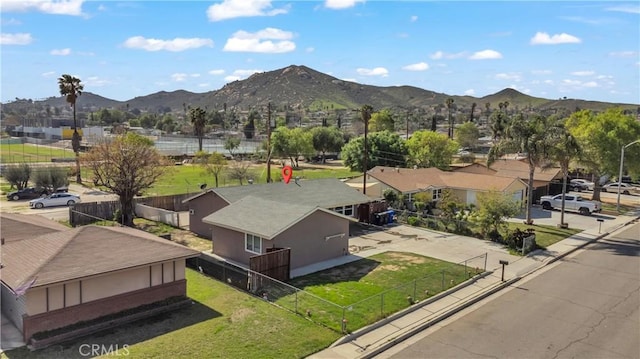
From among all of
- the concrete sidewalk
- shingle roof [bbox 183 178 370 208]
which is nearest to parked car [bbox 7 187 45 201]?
shingle roof [bbox 183 178 370 208]

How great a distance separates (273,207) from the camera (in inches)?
1089

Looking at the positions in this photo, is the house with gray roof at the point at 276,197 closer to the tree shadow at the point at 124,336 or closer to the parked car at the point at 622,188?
the tree shadow at the point at 124,336

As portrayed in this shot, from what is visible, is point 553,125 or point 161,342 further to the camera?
point 553,125

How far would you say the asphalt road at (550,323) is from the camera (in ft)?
55.9

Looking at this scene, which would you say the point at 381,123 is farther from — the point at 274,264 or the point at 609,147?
the point at 274,264

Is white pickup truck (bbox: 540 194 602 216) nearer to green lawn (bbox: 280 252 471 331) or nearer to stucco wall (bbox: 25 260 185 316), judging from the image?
green lawn (bbox: 280 252 471 331)

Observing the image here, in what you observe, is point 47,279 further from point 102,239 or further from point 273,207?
point 273,207

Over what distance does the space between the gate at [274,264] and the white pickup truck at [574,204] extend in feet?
111

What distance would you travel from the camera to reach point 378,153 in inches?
2773

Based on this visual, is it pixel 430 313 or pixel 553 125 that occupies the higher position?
pixel 553 125

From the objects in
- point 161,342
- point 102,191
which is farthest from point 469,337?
point 102,191

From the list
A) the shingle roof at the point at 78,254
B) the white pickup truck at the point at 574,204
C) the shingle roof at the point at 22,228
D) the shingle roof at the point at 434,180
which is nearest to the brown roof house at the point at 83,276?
the shingle roof at the point at 78,254

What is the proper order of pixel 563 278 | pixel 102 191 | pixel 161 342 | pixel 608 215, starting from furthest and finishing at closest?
pixel 102 191, pixel 608 215, pixel 563 278, pixel 161 342

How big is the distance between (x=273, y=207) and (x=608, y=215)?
35.5 metres
